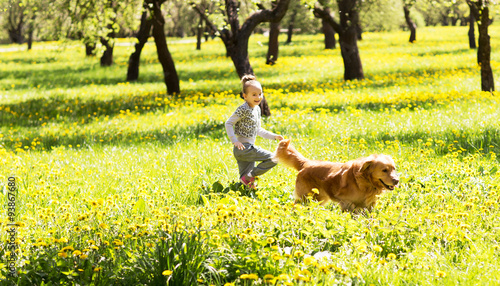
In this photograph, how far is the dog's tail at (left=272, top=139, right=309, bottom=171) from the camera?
515 cm

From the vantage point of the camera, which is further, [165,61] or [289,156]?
[165,61]

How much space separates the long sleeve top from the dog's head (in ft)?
5.08

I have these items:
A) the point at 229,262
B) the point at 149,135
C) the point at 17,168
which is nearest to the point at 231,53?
Answer: the point at 149,135

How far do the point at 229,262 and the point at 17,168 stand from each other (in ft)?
15.5

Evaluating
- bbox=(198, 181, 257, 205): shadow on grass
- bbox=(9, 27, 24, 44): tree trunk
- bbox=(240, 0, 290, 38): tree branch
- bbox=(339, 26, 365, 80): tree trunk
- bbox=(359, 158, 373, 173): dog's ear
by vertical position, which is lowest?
bbox=(198, 181, 257, 205): shadow on grass

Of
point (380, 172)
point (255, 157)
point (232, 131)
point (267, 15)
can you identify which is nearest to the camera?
point (380, 172)

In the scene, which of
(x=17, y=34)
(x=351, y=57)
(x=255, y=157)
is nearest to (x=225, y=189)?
(x=255, y=157)

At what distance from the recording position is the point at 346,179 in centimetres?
451

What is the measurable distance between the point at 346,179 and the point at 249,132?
1.60 meters

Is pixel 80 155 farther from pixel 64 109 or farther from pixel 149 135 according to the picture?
pixel 64 109

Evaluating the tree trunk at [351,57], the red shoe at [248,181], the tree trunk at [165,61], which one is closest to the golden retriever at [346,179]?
the red shoe at [248,181]

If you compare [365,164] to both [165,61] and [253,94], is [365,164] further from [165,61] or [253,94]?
[165,61]

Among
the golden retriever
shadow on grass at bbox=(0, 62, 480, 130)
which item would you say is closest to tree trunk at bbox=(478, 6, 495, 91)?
shadow on grass at bbox=(0, 62, 480, 130)

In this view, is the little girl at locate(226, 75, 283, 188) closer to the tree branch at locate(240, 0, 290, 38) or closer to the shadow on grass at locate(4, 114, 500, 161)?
the shadow on grass at locate(4, 114, 500, 161)
